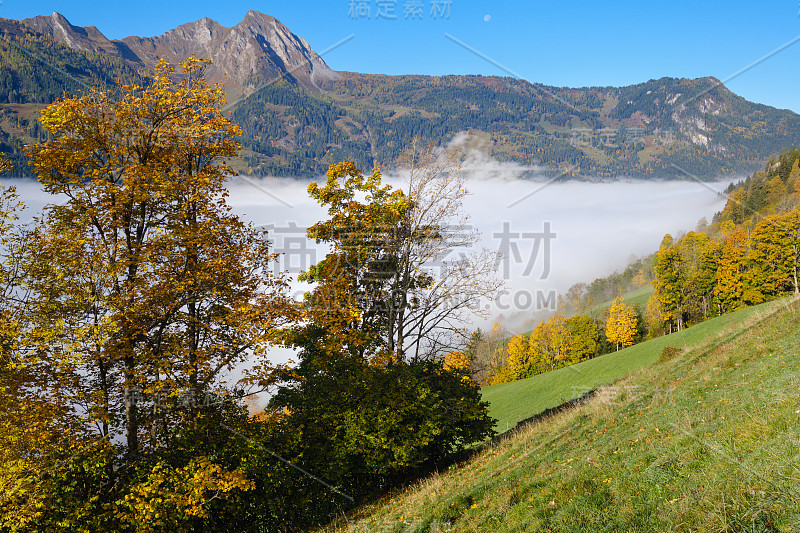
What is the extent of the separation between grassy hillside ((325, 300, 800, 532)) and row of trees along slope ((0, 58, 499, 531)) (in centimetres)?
295

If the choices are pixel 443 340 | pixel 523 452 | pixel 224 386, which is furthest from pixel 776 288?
pixel 224 386

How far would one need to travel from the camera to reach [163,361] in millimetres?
11445

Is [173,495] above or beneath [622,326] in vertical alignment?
above

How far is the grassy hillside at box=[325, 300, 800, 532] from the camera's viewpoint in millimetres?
6137

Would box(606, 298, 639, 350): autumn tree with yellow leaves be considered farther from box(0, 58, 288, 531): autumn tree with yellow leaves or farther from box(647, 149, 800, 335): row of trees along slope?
box(0, 58, 288, 531): autumn tree with yellow leaves

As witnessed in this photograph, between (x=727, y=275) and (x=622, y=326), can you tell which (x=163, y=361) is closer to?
(x=727, y=275)

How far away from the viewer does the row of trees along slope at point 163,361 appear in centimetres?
1090

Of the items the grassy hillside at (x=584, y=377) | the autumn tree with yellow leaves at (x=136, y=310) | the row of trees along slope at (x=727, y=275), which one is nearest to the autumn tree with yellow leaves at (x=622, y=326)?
the row of trees along slope at (x=727, y=275)

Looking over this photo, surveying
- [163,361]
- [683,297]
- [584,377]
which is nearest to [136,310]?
[163,361]

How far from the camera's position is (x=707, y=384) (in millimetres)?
14328

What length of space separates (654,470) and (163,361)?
35.7ft

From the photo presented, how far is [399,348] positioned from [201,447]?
940cm

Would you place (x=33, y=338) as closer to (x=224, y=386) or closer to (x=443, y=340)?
(x=224, y=386)

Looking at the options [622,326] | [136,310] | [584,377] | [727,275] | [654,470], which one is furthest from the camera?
[622,326]
